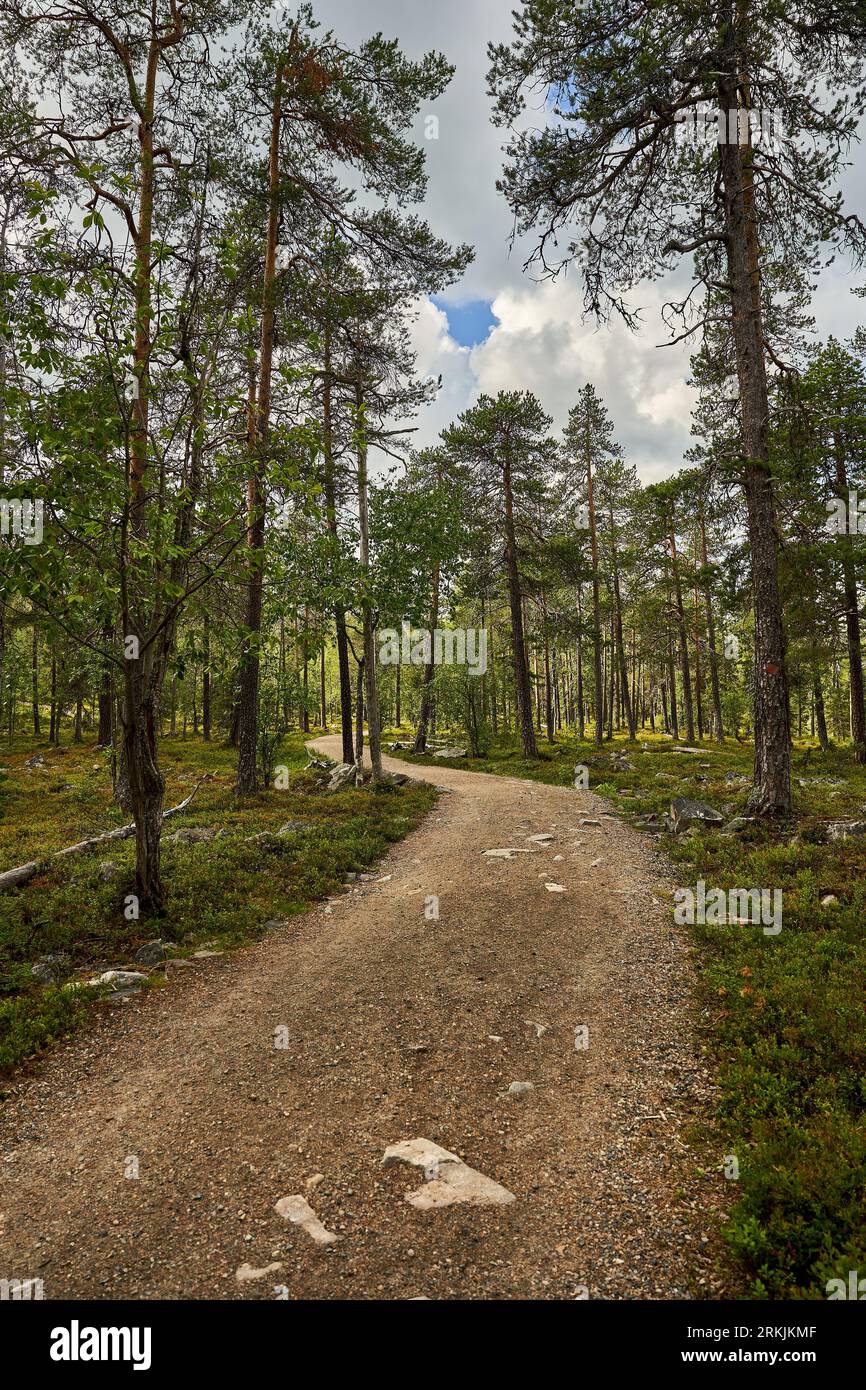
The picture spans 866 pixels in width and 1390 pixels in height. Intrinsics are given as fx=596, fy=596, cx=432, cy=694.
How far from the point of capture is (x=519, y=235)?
38.1 feet

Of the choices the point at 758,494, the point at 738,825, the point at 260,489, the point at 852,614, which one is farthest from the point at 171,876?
the point at 852,614

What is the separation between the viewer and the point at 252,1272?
3115mm

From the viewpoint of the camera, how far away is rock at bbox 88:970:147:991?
21.1 ft

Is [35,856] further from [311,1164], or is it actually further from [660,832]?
[660,832]

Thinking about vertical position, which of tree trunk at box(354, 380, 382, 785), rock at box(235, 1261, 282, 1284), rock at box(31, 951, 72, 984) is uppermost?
tree trunk at box(354, 380, 382, 785)

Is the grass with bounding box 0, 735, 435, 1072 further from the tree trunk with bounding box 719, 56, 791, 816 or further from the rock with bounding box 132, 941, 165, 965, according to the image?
the tree trunk with bounding box 719, 56, 791, 816

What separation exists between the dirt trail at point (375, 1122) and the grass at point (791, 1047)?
303mm

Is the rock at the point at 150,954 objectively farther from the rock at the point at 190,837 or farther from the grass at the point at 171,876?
the rock at the point at 190,837

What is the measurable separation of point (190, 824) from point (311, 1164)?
10794 mm

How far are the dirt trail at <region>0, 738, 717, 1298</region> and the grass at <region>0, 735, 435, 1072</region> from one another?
619mm

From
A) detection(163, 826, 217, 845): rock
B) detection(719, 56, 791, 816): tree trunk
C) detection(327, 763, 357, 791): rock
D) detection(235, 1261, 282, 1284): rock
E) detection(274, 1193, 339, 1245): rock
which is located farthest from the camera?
detection(327, 763, 357, 791): rock

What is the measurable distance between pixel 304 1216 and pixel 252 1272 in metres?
0.42

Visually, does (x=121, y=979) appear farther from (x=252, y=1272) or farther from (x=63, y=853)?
(x=63, y=853)

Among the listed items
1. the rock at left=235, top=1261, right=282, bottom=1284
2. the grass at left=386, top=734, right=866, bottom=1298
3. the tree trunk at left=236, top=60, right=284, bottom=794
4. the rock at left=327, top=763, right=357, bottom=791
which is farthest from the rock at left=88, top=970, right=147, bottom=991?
the rock at left=327, top=763, right=357, bottom=791
